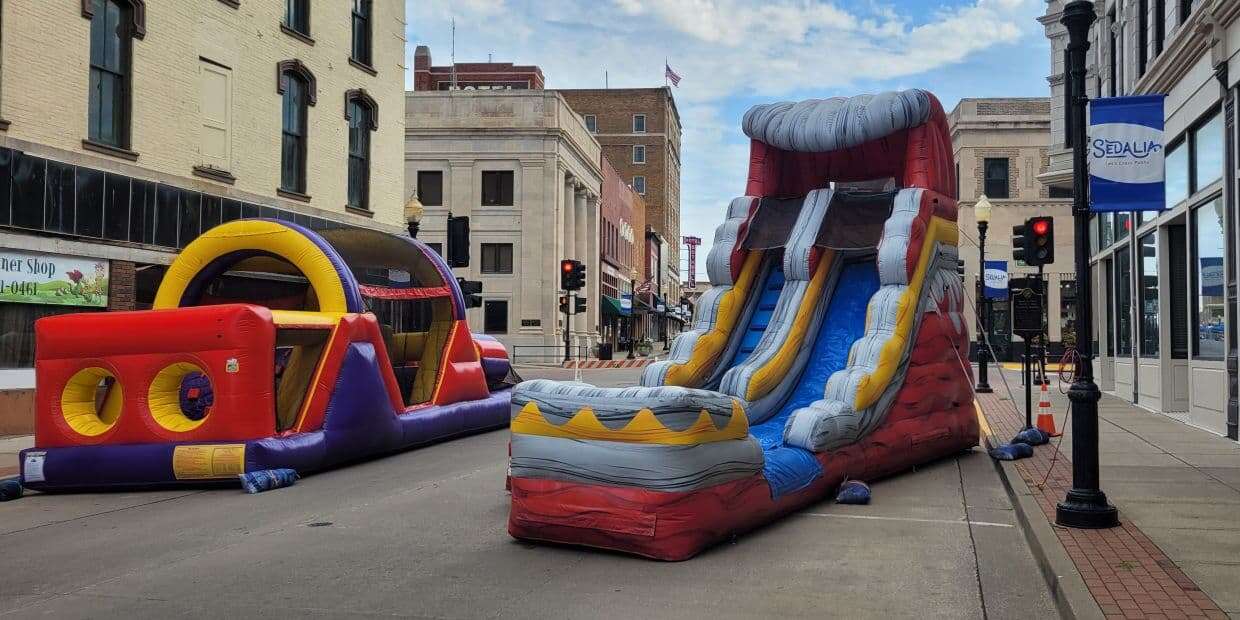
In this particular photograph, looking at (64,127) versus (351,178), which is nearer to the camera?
(64,127)

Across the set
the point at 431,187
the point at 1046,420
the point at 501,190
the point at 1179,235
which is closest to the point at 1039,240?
the point at 1046,420

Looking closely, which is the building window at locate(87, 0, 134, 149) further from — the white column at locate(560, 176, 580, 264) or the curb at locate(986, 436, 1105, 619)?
the white column at locate(560, 176, 580, 264)

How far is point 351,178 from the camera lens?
2594cm

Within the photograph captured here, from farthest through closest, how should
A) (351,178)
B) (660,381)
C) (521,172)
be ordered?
1. (521,172)
2. (351,178)
3. (660,381)

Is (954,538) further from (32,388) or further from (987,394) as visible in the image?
(987,394)

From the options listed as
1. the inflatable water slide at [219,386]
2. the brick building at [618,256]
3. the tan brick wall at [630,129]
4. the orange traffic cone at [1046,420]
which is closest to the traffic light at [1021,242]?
the orange traffic cone at [1046,420]

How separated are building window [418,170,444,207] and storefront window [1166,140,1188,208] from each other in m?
36.3

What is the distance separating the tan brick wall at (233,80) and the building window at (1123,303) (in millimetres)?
17580

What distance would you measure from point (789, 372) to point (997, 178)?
124 ft

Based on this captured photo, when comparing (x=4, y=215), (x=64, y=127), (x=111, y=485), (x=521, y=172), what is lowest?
(x=111, y=485)

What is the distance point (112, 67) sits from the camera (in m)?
18.0

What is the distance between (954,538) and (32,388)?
14.1 metres

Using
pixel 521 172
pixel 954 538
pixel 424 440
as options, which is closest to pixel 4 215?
pixel 424 440

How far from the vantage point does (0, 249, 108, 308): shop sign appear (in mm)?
15773
